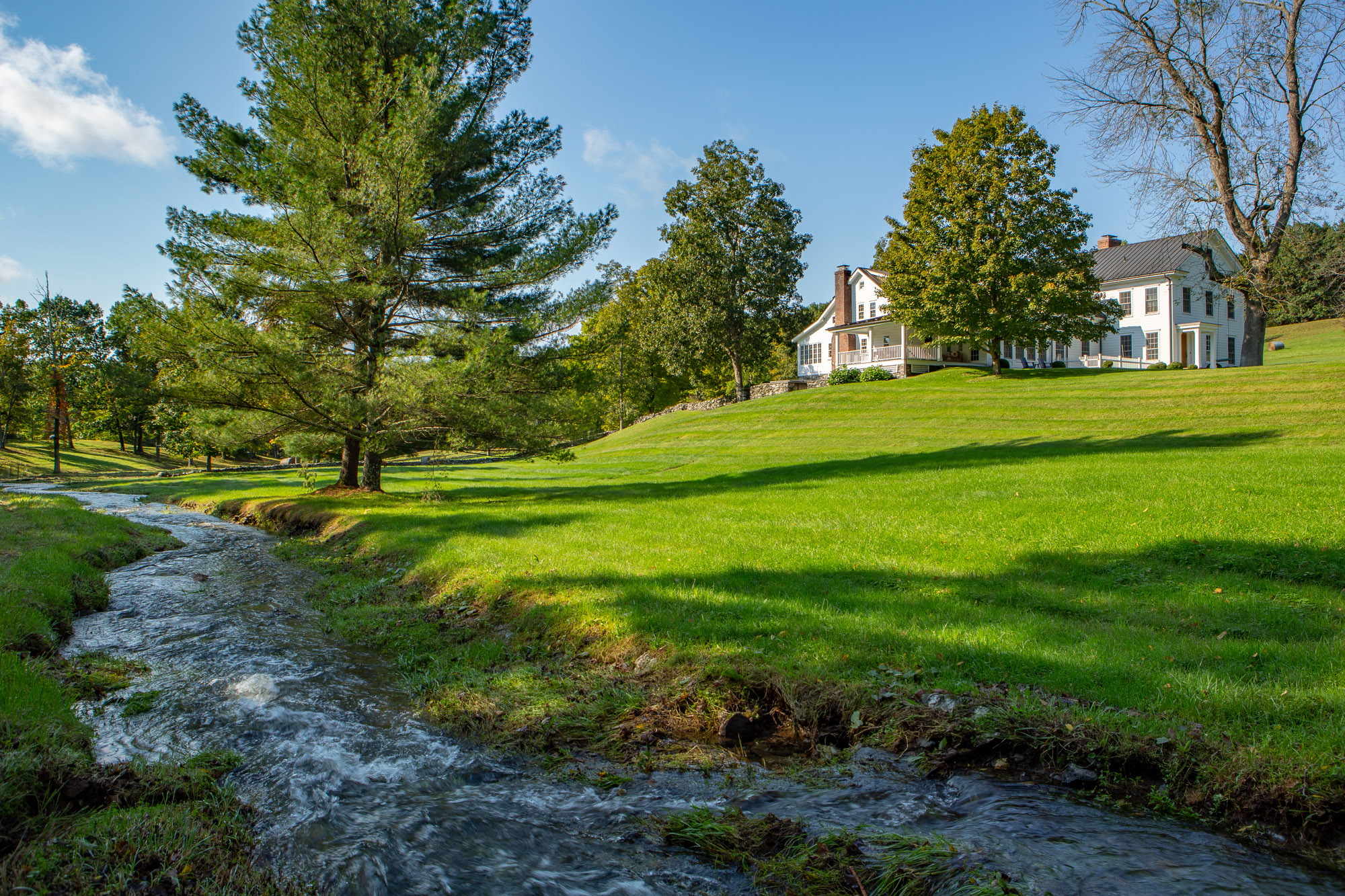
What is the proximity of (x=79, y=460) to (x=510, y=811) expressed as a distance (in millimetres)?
58135

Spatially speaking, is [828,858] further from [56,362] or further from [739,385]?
[56,362]

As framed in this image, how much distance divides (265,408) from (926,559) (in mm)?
14349

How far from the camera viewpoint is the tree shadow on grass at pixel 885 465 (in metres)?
17.2

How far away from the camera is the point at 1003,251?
34.3 meters

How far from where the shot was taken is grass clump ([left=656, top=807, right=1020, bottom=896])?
319 centimetres

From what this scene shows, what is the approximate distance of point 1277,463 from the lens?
1313 centimetres

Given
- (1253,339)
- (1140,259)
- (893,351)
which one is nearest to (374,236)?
(1253,339)

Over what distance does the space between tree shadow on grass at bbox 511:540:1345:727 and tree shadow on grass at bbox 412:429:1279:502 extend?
28.2ft

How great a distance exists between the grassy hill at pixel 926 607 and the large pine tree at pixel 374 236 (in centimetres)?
→ 295

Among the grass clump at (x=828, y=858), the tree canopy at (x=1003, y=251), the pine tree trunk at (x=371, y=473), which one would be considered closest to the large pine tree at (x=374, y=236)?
the pine tree trunk at (x=371, y=473)

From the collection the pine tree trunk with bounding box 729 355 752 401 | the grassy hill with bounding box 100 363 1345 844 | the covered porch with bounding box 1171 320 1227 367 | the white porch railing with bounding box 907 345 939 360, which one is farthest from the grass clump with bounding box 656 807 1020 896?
the covered porch with bounding box 1171 320 1227 367

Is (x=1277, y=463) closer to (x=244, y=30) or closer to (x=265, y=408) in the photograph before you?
(x=265, y=408)

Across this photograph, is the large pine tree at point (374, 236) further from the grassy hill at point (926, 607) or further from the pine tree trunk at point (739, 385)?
the pine tree trunk at point (739, 385)

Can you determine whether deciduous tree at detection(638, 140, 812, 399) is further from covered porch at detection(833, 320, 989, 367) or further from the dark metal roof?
the dark metal roof
